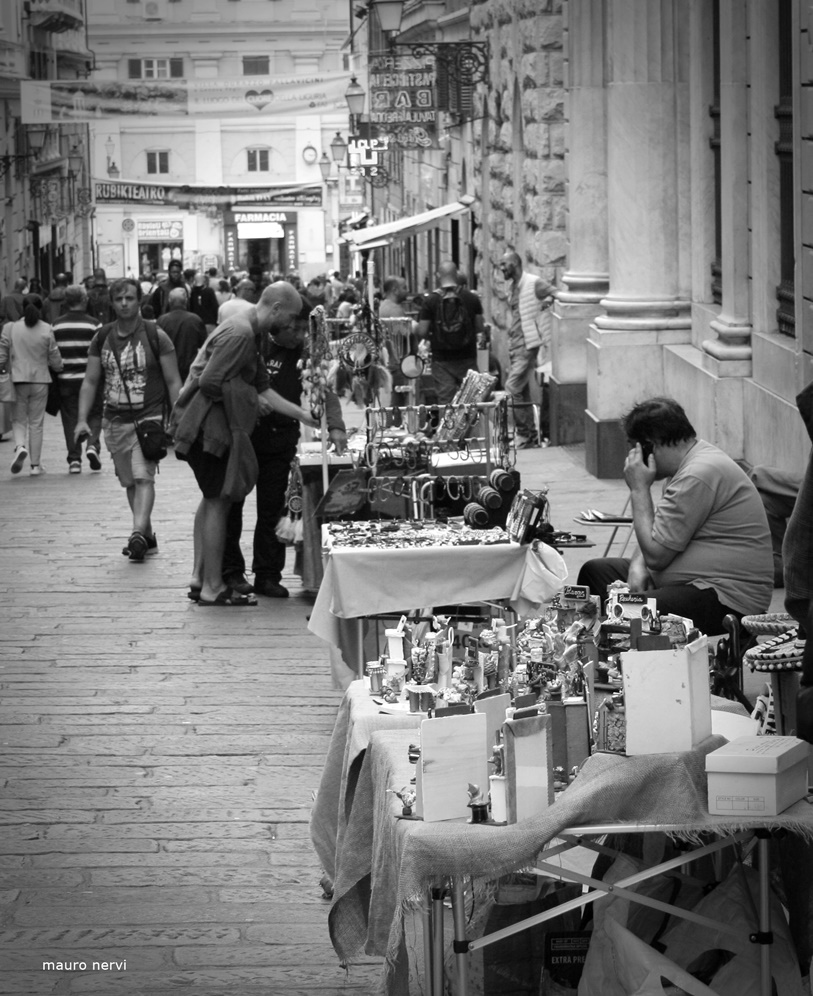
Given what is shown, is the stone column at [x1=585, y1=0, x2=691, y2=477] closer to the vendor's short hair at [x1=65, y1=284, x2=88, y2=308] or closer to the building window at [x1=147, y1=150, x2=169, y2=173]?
the vendor's short hair at [x1=65, y1=284, x2=88, y2=308]

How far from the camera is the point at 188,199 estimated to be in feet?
210

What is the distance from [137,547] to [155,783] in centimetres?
447

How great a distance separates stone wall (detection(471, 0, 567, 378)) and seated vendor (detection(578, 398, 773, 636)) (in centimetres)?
1064

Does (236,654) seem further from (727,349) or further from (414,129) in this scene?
(414,129)

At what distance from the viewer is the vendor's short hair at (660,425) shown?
6688 millimetres

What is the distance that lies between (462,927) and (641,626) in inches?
37.5

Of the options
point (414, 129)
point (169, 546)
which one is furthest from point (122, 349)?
point (414, 129)

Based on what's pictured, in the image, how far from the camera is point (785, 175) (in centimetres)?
1048

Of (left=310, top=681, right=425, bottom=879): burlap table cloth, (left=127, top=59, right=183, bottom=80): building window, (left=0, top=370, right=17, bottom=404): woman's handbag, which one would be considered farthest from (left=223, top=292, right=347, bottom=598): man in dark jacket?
(left=127, top=59, right=183, bottom=80): building window

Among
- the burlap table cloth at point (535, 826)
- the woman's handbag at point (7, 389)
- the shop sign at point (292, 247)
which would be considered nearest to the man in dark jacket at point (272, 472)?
the burlap table cloth at point (535, 826)

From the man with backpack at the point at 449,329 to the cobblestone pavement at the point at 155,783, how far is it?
20.8 feet

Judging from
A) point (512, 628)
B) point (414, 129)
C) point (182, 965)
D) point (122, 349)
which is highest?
point (414, 129)

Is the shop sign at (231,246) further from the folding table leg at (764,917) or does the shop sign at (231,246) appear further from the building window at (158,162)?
the folding table leg at (764,917)

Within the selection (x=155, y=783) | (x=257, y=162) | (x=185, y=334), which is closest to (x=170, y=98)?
(x=185, y=334)
